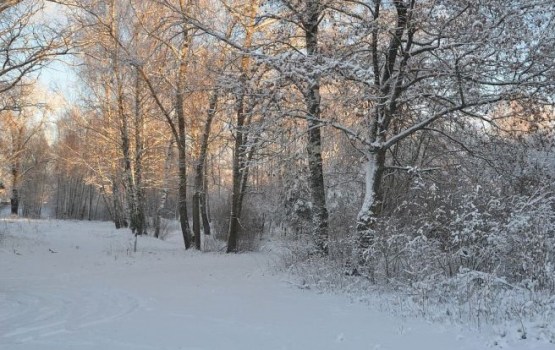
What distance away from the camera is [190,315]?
6852mm

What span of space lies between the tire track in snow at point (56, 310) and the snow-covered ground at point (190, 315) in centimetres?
1

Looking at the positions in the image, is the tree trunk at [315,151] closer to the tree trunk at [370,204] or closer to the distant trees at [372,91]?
the distant trees at [372,91]

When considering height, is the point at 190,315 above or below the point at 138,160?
below

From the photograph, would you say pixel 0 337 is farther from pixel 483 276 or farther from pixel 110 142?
pixel 110 142

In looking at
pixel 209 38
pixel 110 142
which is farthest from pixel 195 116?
pixel 110 142

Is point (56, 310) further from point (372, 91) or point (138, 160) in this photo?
point (138, 160)

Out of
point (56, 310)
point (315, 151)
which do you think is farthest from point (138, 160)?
point (56, 310)

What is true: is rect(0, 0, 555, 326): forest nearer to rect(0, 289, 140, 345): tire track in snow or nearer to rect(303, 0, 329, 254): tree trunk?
rect(303, 0, 329, 254): tree trunk

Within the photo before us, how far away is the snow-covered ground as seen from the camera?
5332 millimetres

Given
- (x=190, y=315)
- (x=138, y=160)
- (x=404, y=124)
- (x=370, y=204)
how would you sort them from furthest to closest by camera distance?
1. (x=138, y=160)
2. (x=404, y=124)
3. (x=370, y=204)
4. (x=190, y=315)

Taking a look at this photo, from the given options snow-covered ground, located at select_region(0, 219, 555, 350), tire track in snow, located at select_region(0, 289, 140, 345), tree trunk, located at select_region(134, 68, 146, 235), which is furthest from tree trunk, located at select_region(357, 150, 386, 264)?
tree trunk, located at select_region(134, 68, 146, 235)

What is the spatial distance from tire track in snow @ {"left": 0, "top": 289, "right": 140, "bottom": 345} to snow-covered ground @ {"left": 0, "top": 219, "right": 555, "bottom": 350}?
0.04 feet

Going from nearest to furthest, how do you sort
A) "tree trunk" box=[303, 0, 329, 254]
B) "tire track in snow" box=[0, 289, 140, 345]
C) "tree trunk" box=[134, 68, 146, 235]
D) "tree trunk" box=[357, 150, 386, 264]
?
"tire track in snow" box=[0, 289, 140, 345] < "tree trunk" box=[357, 150, 386, 264] < "tree trunk" box=[303, 0, 329, 254] < "tree trunk" box=[134, 68, 146, 235]

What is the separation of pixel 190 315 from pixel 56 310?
78.9 inches
